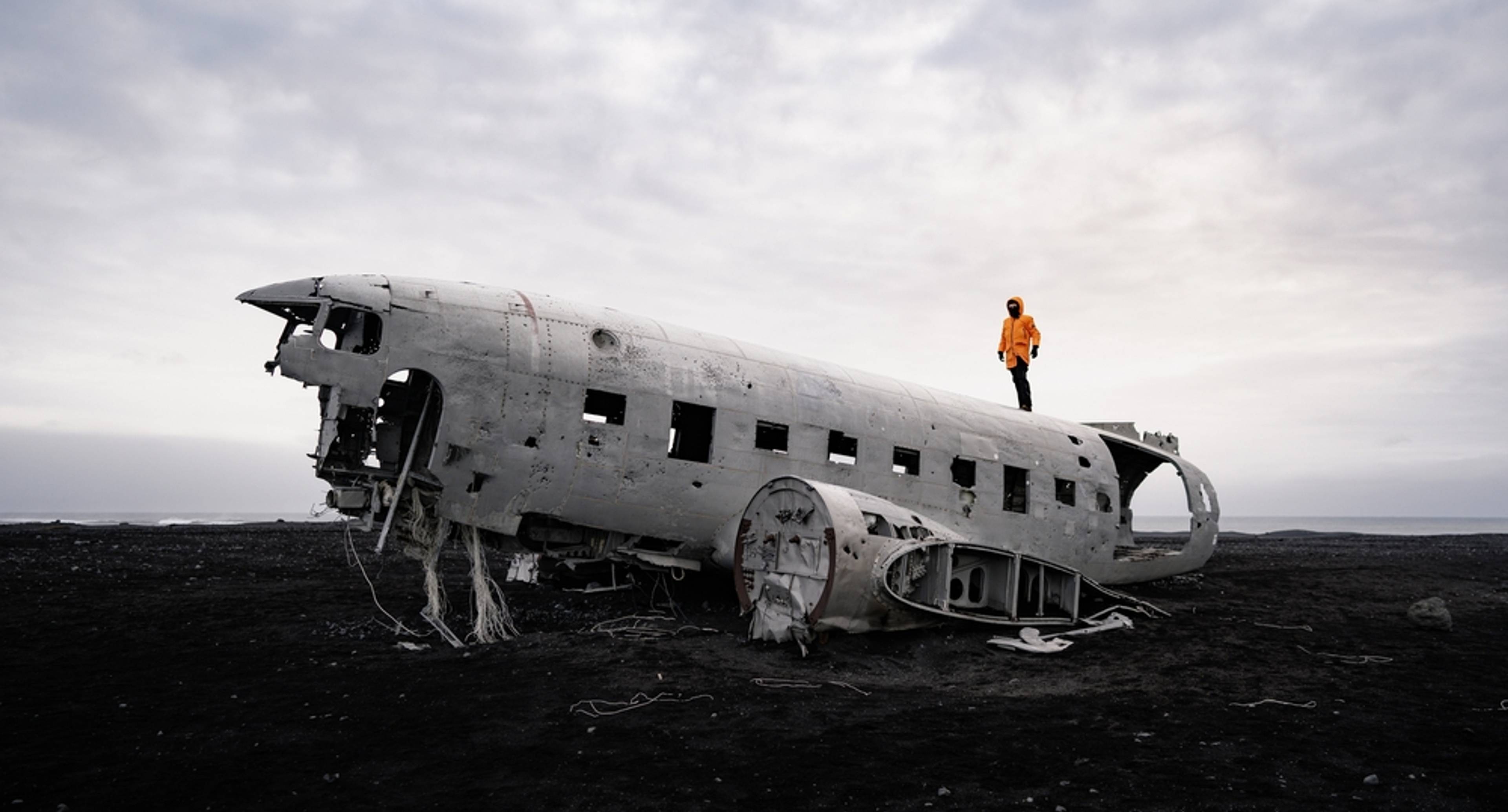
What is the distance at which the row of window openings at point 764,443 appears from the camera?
12.7 m

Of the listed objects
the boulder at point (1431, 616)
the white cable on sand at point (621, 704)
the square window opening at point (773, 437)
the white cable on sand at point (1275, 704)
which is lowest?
the white cable on sand at point (621, 704)

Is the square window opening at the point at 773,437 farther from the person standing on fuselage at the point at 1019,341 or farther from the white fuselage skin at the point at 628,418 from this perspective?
the person standing on fuselage at the point at 1019,341

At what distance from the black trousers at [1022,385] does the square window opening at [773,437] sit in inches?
287

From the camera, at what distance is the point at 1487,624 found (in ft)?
48.2

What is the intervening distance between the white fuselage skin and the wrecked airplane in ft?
0.09

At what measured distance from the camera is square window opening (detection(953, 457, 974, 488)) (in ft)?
52.4

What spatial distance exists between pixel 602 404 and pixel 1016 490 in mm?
9171

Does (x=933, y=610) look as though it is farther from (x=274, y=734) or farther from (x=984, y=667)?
(x=274, y=734)

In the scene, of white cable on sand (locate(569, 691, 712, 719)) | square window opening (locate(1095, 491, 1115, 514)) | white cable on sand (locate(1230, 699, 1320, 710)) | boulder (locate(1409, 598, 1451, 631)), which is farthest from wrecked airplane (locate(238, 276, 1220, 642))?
boulder (locate(1409, 598, 1451, 631))

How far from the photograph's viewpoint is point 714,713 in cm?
850

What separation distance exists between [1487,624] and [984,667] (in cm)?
1036

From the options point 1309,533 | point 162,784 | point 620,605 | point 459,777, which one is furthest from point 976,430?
point 1309,533

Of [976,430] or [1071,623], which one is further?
[976,430]

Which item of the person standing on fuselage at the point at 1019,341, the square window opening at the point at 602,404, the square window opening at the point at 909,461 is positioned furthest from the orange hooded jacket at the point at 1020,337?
the square window opening at the point at 602,404
